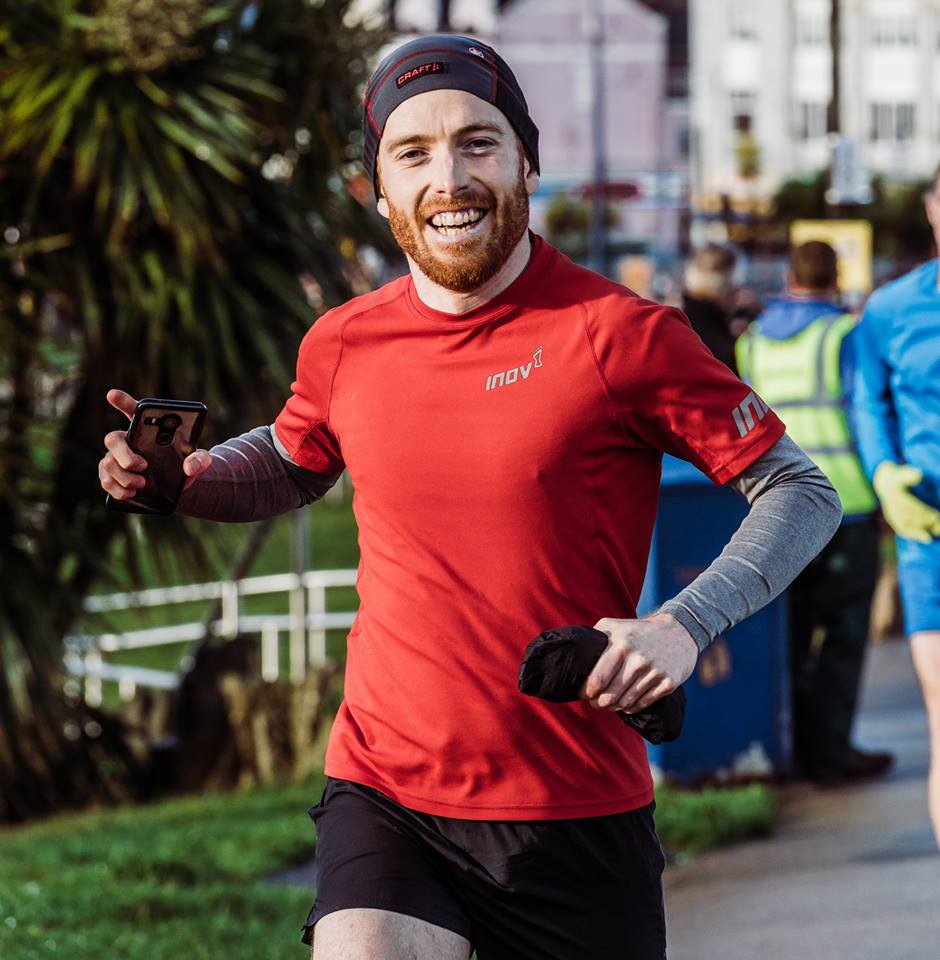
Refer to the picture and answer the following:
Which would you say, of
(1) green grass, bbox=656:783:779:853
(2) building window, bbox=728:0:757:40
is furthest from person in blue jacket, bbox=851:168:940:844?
(2) building window, bbox=728:0:757:40

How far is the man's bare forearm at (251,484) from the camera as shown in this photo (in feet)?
9.75

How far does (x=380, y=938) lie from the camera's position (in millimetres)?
2578

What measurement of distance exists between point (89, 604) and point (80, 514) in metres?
0.43

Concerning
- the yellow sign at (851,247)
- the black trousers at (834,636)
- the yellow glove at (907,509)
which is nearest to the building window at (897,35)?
the yellow sign at (851,247)

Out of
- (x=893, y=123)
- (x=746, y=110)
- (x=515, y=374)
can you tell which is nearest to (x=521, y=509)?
(x=515, y=374)

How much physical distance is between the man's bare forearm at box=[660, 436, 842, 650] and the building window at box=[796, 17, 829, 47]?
78850 mm

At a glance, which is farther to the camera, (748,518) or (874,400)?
(874,400)

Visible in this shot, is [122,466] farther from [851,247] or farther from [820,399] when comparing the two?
[851,247]

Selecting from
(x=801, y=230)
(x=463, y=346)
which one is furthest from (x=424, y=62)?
(x=801, y=230)

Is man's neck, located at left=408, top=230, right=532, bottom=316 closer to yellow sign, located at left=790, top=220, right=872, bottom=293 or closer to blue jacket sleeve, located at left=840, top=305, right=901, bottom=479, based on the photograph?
blue jacket sleeve, located at left=840, top=305, right=901, bottom=479

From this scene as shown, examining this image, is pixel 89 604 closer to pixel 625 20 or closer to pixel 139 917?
pixel 139 917

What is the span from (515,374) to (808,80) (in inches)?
3102

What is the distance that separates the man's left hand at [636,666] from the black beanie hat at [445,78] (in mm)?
884

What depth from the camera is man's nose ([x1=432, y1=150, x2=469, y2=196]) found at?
107 inches
